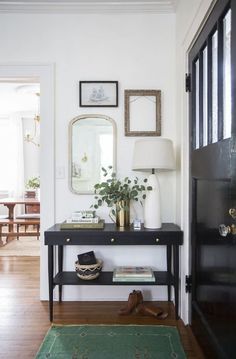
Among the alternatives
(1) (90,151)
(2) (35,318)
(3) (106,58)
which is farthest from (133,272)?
(3) (106,58)

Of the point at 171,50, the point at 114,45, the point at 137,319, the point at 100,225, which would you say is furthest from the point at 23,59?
the point at 137,319

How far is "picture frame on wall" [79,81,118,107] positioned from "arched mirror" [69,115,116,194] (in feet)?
0.49

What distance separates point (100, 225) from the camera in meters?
2.28

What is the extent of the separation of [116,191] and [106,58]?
3.98 feet

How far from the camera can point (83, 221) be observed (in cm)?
232

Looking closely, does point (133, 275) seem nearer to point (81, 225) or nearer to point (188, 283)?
point (188, 283)

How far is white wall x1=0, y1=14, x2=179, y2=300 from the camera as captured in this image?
2.55m

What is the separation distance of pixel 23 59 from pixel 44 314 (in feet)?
7.29

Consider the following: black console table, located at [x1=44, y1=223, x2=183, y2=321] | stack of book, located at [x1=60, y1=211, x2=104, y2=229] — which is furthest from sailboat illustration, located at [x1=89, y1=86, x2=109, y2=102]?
black console table, located at [x1=44, y1=223, x2=183, y2=321]

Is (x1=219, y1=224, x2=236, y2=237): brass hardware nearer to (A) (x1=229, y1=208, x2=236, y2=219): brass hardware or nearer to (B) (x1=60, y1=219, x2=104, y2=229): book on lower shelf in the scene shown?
(A) (x1=229, y1=208, x2=236, y2=219): brass hardware

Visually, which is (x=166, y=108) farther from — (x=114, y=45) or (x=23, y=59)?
(x=23, y=59)

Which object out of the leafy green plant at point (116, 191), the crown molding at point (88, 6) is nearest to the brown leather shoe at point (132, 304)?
the leafy green plant at point (116, 191)

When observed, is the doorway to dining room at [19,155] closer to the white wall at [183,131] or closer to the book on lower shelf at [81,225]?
the book on lower shelf at [81,225]

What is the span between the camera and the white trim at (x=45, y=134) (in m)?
2.54
